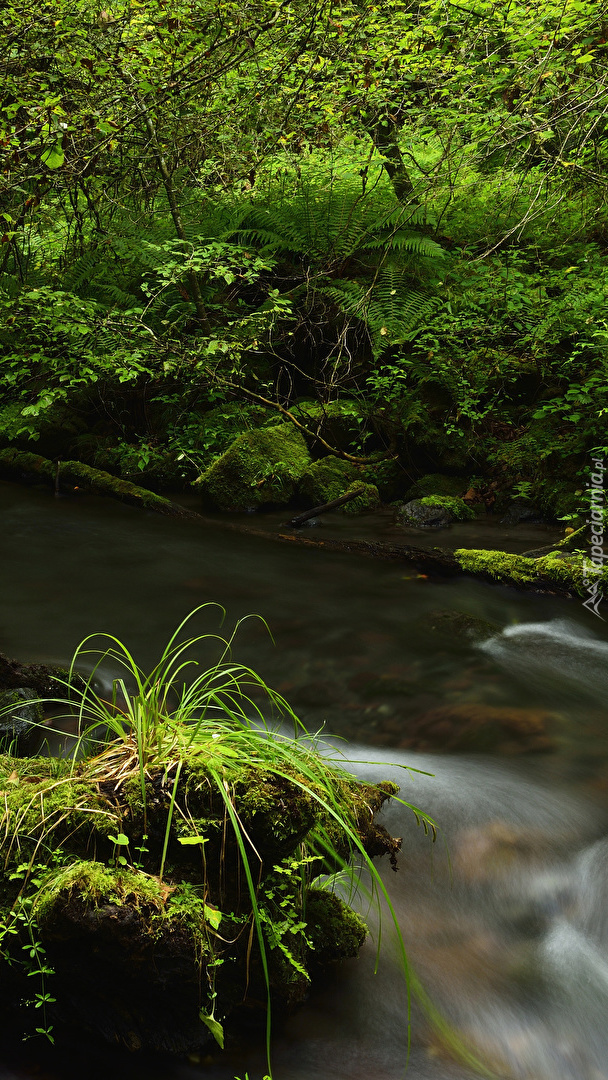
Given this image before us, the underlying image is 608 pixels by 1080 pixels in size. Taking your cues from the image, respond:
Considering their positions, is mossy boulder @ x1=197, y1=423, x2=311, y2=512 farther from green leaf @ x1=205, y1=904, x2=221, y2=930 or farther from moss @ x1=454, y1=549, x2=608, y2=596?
green leaf @ x1=205, y1=904, x2=221, y2=930

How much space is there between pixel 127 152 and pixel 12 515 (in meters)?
3.71

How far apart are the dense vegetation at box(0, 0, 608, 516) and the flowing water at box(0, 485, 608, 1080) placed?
159 cm

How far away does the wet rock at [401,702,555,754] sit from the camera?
372 cm

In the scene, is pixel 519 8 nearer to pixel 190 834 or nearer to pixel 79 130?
pixel 79 130

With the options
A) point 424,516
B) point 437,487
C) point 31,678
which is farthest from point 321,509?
point 31,678

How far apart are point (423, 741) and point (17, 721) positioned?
6.51ft

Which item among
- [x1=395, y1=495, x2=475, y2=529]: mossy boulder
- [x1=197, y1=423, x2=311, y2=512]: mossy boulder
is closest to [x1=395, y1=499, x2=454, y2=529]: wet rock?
[x1=395, y1=495, x2=475, y2=529]: mossy boulder

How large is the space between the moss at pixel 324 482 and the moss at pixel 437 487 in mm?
680

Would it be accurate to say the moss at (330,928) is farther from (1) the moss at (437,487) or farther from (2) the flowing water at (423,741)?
(1) the moss at (437,487)

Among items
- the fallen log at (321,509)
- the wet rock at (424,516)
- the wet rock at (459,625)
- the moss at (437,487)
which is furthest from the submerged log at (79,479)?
the wet rock at (459,625)

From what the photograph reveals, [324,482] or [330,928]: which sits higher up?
[324,482]

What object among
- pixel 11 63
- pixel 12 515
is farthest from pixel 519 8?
pixel 12 515

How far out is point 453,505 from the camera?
7391mm

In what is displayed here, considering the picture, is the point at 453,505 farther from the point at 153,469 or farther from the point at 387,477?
the point at 153,469
